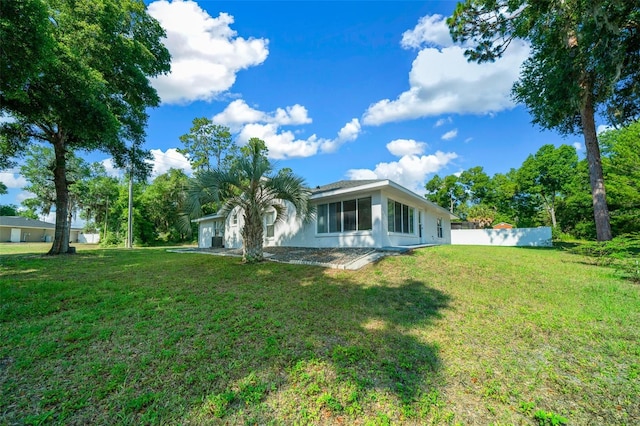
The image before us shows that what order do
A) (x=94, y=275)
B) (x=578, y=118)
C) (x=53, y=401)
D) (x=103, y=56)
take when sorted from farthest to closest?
(x=578, y=118)
(x=103, y=56)
(x=94, y=275)
(x=53, y=401)

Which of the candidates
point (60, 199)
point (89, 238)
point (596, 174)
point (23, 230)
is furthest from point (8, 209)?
point (596, 174)

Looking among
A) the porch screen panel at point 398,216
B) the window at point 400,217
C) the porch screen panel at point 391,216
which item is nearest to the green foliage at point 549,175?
the window at point 400,217

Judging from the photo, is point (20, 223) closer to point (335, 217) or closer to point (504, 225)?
point (335, 217)

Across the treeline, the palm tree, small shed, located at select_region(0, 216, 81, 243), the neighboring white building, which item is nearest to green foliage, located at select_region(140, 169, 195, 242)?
small shed, located at select_region(0, 216, 81, 243)

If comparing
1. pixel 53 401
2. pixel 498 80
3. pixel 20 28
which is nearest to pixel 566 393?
pixel 53 401

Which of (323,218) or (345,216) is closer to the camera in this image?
(345,216)

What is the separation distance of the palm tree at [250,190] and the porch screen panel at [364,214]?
8.60 ft

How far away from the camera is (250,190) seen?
8773 millimetres

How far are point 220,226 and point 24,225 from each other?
3499 cm

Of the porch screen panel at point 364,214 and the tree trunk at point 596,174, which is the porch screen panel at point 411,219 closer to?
the porch screen panel at point 364,214

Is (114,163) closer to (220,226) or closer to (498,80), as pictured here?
(220,226)

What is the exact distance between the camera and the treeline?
1364cm

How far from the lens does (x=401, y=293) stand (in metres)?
5.73

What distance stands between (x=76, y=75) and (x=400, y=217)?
12973 millimetres
